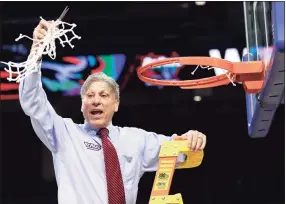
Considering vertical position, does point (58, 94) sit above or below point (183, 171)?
above

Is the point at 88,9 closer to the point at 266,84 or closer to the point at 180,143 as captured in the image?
the point at 266,84

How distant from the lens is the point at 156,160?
149cm

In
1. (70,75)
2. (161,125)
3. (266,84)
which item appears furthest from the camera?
(161,125)

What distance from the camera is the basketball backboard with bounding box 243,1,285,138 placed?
1571 mm

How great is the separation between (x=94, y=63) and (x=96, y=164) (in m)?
2.70

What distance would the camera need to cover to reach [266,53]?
1873mm

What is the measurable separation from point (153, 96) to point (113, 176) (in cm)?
286

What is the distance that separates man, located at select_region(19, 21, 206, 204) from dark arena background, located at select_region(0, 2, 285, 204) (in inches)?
91.5

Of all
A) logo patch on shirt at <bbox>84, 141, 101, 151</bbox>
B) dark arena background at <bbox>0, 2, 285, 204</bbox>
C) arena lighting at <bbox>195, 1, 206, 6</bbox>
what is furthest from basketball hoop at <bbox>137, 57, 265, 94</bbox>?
arena lighting at <bbox>195, 1, 206, 6</bbox>

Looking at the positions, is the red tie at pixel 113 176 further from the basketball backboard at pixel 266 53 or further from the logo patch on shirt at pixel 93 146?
the basketball backboard at pixel 266 53

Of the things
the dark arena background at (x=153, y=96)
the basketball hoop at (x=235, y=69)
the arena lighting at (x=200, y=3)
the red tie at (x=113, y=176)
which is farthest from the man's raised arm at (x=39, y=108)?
the arena lighting at (x=200, y=3)

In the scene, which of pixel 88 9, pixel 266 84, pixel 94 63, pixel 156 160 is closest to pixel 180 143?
pixel 156 160

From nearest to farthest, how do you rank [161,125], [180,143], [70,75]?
[180,143] → [70,75] → [161,125]

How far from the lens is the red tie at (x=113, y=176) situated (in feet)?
4.52
